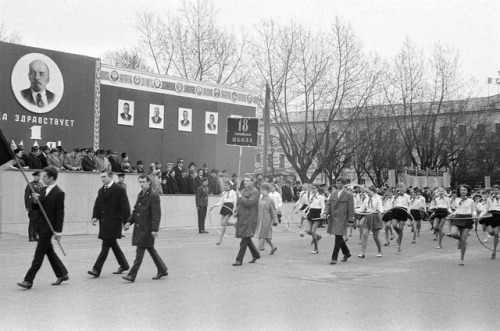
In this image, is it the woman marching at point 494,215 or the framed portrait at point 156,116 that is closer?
the woman marching at point 494,215

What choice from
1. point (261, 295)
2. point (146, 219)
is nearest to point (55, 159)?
point (146, 219)

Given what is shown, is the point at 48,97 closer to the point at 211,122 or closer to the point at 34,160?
the point at 34,160

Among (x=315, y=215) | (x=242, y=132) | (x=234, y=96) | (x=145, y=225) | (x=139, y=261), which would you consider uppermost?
(x=234, y=96)

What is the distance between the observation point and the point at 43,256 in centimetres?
1075

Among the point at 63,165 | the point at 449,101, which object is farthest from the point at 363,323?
the point at 449,101

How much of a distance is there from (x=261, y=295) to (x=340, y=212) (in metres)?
5.54

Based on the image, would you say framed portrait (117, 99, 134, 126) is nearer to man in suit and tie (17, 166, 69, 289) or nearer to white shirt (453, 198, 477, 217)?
white shirt (453, 198, 477, 217)

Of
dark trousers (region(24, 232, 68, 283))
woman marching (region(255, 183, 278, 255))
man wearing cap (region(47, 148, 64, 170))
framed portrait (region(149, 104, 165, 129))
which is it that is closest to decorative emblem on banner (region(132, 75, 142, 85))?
framed portrait (region(149, 104, 165, 129))

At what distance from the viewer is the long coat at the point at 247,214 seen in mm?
14766

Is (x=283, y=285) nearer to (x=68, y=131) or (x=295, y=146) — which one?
(x=68, y=131)

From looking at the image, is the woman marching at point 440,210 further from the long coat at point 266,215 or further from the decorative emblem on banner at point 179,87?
the decorative emblem on banner at point 179,87

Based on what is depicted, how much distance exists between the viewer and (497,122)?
61219mm

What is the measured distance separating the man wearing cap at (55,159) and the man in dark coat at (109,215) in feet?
37.6

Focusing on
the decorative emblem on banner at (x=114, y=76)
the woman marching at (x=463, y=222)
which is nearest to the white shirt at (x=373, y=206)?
the woman marching at (x=463, y=222)
